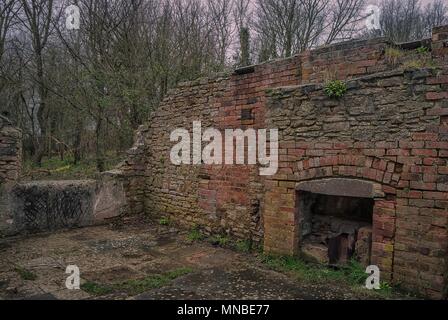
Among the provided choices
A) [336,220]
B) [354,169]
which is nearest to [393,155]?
[354,169]

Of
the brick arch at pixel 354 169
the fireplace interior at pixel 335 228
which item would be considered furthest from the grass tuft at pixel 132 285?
the brick arch at pixel 354 169

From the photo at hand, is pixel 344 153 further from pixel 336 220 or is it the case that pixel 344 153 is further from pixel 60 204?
pixel 60 204

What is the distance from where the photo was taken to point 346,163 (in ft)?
13.3

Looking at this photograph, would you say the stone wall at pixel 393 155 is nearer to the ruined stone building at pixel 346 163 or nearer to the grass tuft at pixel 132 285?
the ruined stone building at pixel 346 163

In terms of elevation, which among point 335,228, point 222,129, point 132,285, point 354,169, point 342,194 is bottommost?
point 132,285

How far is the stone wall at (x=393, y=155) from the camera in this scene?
3418mm

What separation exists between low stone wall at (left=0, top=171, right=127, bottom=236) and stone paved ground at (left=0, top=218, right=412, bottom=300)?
0.27m

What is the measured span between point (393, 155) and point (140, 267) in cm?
348

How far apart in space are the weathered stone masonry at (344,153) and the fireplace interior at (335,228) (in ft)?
0.50

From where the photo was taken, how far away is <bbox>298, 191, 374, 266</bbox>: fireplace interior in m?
4.14

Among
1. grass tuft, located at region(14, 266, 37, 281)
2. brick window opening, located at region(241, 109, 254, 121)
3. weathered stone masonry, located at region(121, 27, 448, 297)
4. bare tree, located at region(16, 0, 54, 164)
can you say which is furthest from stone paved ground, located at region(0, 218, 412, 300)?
bare tree, located at region(16, 0, 54, 164)

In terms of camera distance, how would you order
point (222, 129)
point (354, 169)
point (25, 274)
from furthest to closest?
1. point (222, 129)
2. point (25, 274)
3. point (354, 169)

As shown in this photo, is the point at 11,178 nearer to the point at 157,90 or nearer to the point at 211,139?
the point at 211,139
